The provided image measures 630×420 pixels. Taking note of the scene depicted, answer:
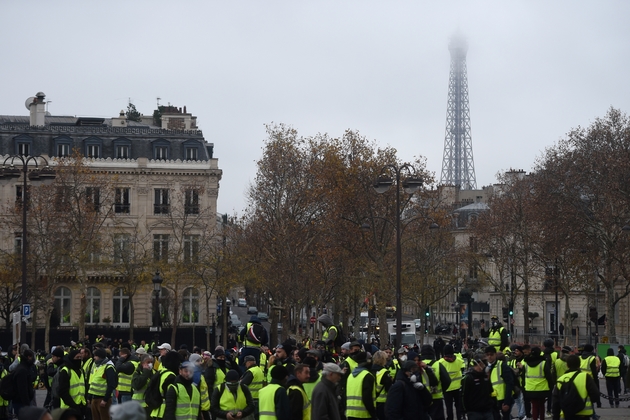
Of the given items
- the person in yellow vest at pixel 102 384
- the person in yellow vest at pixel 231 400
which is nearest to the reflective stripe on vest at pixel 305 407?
the person in yellow vest at pixel 231 400

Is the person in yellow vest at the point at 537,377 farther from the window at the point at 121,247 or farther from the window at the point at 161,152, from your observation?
the window at the point at 161,152

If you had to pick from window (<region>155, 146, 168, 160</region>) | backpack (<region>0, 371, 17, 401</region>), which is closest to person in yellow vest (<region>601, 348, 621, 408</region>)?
backpack (<region>0, 371, 17, 401</region>)

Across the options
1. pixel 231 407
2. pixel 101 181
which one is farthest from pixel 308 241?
pixel 231 407

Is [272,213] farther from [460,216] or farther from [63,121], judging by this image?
[460,216]

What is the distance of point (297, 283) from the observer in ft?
194

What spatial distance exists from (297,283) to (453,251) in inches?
673

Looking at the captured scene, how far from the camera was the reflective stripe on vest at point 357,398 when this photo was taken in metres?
14.9

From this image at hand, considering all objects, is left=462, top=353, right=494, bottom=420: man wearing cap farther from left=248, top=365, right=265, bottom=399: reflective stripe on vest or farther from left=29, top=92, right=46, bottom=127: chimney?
left=29, top=92, right=46, bottom=127: chimney

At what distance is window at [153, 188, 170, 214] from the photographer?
68.4 metres

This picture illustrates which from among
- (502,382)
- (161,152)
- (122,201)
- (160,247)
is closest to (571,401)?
(502,382)

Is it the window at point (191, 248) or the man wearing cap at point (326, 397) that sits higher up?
the window at point (191, 248)

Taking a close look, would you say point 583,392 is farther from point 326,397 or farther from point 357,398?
point 326,397

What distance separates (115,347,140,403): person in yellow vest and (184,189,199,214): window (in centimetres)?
4627

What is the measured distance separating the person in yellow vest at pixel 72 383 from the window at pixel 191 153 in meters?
51.8
